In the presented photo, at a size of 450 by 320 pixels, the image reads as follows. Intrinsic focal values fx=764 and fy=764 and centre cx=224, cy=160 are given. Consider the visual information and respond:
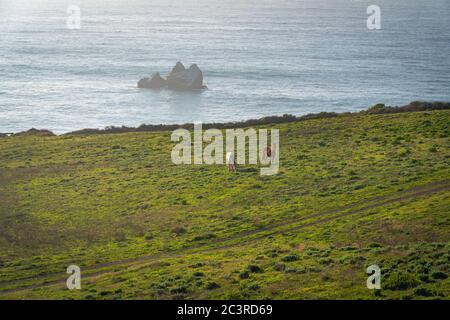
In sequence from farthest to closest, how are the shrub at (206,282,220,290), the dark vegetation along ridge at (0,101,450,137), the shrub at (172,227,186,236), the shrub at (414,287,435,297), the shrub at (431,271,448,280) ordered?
the dark vegetation along ridge at (0,101,450,137) → the shrub at (172,227,186,236) → the shrub at (206,282,220,290) → the shrub at (431,271,448,280) → the shrub at (414,287,435,297)

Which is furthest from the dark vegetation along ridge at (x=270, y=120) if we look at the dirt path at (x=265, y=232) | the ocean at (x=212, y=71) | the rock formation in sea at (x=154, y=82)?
the rock formation in sea at (x=154, y=82)

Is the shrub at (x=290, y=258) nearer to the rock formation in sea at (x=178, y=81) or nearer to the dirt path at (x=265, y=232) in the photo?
the dirt path at (x=265, y=232)

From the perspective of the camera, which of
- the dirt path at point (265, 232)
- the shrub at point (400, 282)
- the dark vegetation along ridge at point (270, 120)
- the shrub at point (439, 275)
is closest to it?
the shrub at point (400, 282)

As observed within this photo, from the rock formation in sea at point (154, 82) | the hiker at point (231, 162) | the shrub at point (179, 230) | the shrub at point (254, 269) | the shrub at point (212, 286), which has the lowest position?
the shrub at point (179, 230)

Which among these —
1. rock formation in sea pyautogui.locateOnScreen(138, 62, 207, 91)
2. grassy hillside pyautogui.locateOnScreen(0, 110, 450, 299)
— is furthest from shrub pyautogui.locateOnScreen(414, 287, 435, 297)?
rock formation in sea pyautogui.locateOnScreen(138, 62, 207, 91)

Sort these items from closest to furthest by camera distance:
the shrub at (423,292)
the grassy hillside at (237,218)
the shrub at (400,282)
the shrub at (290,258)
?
the shrub at (423,292) < the shrub at (400,282) < the grassy hillside at (237,218) < the shrub at (290,258)

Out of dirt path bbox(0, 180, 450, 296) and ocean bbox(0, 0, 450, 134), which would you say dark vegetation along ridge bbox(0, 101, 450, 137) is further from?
ocean bbox(0, 0, 450, 134)
